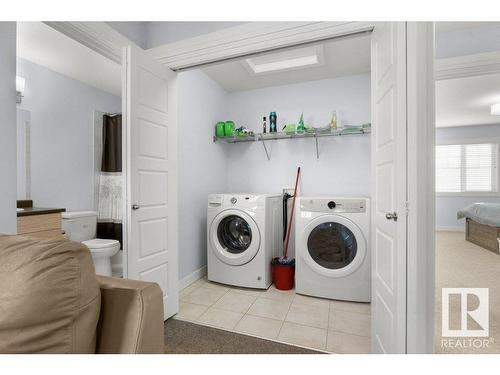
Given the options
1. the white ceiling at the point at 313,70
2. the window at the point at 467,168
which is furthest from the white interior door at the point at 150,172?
the window at the point at 467,168

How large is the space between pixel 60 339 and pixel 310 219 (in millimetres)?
2038

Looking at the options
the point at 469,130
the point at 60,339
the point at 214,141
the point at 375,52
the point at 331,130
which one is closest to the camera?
the point at 60,339

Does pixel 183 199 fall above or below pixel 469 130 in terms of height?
below

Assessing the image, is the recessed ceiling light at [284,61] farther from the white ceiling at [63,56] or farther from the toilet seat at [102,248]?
the toilet seat at [102,248]

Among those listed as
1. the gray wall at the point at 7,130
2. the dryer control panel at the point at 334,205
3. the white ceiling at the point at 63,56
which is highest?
the white ceiling at the point at 63,56

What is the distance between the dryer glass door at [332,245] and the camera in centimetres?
228

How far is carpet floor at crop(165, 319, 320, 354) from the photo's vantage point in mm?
1573

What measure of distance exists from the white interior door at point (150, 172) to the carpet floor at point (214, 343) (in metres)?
0.26

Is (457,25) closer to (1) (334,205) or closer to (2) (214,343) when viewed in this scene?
(1) (334,205)
